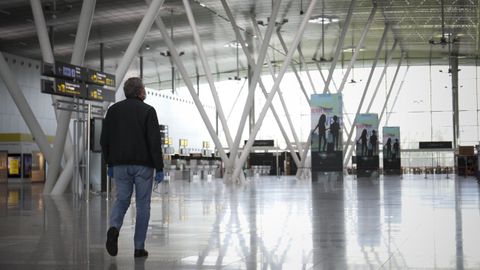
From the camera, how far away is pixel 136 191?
24.1 ft

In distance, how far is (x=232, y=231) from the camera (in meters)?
10.1

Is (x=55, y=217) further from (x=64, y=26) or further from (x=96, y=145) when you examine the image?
(x=64, y=26)

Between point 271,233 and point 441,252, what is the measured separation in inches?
115

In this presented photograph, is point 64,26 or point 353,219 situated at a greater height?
point 64,26

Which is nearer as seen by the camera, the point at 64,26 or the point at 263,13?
the point at 64,26

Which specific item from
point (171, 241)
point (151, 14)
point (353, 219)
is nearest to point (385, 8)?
point (151, 14)

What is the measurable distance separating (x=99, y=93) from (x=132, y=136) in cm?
1364

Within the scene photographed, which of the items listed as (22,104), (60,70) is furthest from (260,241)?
(22,104)

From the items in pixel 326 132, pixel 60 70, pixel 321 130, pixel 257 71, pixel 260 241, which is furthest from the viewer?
pixel 326 132

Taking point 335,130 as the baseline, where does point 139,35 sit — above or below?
above

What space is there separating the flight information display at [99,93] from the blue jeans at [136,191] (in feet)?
42.7

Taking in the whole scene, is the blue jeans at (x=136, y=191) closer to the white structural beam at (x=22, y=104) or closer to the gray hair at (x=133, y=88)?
the gray hair at (x=133, y=88)

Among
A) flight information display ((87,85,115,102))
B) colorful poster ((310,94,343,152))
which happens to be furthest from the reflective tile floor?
colorful poster ((310,94,343,152))

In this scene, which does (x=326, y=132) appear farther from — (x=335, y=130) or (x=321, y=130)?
(x=335, y=130)
